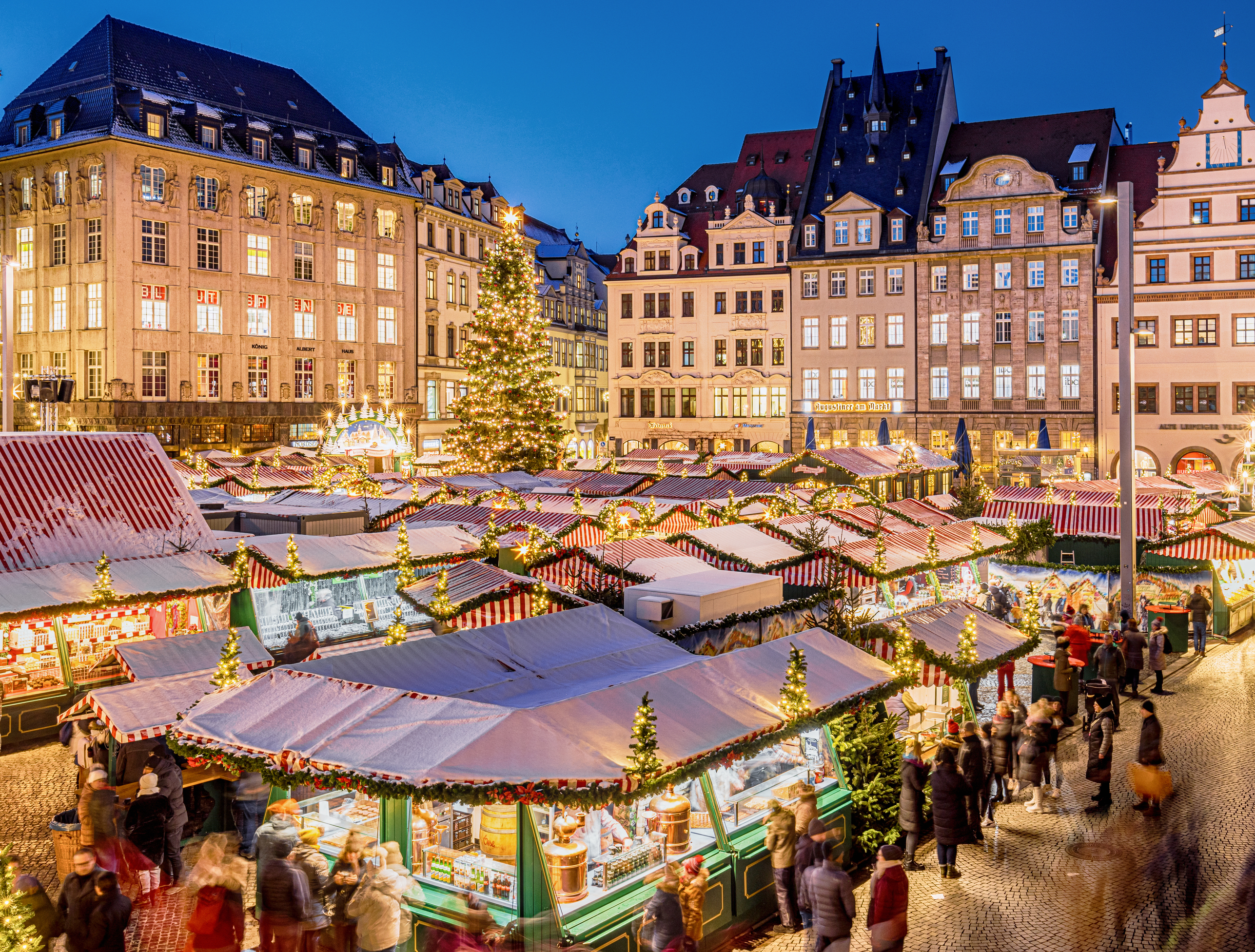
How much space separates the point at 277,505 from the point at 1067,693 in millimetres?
16176

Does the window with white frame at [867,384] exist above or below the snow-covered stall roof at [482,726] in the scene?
above

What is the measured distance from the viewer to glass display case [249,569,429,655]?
19812 mm

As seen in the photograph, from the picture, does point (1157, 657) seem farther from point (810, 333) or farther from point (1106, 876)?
point (810, 333)

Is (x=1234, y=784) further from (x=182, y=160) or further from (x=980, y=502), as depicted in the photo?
(x=182, y=160)

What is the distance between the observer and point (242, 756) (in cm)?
882

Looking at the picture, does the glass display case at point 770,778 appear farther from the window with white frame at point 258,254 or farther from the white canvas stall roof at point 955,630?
the window with white frame at point 258,254

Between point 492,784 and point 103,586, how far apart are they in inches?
413

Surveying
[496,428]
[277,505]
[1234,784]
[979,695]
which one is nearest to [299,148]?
[496,428]

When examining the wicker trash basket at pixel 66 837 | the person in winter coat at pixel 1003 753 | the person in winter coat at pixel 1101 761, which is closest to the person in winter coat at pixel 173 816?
the wicker trash basket at pixel 66 837

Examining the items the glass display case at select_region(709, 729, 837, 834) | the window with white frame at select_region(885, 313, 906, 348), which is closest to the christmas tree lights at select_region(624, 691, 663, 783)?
the glass display case at select_region(709, 729, 837, 834)

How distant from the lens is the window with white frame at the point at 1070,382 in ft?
165

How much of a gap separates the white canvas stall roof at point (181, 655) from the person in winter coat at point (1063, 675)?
10.9m

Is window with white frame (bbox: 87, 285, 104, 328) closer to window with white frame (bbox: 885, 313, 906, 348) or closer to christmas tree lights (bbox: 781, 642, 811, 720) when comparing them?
window with white frame (bbox: 885, 313, 906, 348)

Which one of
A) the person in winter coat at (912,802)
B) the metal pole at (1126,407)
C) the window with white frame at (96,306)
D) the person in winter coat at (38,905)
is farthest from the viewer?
the window with white frame at (96,306)
